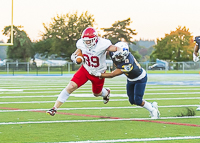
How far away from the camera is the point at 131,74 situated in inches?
261

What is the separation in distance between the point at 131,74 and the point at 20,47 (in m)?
51.7

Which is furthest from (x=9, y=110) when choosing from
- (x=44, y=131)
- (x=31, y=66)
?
(x=31, y=66)

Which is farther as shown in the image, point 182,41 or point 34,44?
point 182,41

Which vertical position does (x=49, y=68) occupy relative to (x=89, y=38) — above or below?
below

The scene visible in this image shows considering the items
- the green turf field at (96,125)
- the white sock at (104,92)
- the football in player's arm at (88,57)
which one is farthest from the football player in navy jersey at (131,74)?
the white sock at (104,92)

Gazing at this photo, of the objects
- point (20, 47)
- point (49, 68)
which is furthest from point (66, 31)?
point (49, 68)

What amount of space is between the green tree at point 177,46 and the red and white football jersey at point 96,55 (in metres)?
64.4

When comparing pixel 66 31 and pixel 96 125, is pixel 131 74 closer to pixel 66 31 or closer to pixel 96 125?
pixel 96 125

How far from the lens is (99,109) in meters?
8.09

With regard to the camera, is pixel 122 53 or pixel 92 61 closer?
pixel 122 53

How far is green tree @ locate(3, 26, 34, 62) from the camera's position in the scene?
181ft

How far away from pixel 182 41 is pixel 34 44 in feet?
89.9

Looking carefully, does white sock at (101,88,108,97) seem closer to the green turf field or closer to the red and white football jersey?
the green turf field

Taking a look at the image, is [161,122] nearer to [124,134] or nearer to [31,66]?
[124,134]
